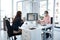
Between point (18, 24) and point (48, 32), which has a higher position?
point (18, 24)

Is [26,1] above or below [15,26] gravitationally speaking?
above

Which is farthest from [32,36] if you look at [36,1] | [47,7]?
[47,7]


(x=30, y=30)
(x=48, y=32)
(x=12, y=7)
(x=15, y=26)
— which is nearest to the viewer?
(x=30, y=30)

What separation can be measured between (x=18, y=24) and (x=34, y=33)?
98 cm

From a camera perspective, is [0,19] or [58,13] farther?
[0,19]

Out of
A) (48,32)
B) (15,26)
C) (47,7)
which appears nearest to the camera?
(15,26)

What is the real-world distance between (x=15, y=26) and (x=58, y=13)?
3.02 m

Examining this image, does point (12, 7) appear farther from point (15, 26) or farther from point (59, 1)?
point (15, 26)

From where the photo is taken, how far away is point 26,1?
6.93m

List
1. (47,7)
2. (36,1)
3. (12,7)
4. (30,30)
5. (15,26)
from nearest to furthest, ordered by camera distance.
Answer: (30,30), (15,26), (36,1), (47,7), (12,7)

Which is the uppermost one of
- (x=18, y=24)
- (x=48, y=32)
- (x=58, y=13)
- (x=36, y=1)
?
(x=36, y=1)

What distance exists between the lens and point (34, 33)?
3766 millimetres

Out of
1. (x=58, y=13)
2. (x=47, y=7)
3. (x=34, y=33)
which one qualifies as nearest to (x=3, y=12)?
(x=47, y=7)

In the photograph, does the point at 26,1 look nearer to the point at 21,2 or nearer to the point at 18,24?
the point at 21,2
